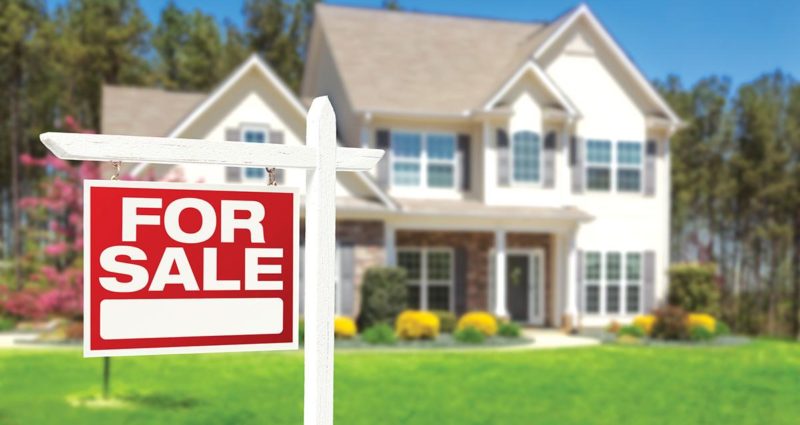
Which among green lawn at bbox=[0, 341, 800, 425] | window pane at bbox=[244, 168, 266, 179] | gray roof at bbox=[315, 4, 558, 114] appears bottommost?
green lawn at bbox=[0, 341, 800, 425]

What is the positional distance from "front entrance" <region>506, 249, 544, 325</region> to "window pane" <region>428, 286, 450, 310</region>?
1867mm

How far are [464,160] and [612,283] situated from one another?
5213 millimetres

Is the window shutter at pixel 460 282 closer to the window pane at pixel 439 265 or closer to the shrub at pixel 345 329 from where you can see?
the window pane at pixel 439 265

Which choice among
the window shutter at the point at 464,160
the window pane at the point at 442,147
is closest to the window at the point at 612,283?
the window shutter at the point at 464,160

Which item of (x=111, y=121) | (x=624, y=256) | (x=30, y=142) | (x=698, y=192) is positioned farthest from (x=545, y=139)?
(x=30, y=142)

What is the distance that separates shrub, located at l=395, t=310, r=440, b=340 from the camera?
19.3 m

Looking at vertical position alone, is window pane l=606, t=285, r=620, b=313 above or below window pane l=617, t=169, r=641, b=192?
below

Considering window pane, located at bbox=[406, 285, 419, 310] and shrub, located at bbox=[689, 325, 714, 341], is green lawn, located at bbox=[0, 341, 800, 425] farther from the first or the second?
window pane, located at bbox=[406, 285, 419, 310]

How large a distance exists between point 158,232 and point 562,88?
850 inches

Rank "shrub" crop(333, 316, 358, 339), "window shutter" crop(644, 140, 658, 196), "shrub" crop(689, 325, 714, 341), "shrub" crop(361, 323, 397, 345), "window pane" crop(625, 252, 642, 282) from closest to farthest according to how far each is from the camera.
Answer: "shrub" crop(361, 323, 397, 345) < "shrub" crop(333, 316, 358, 339) < "shrub" crop(689, 325, 714, 341) < "window pane" crop(625, 252, 642, 282) < "window shutter" crop(644, 140, 658, 196)

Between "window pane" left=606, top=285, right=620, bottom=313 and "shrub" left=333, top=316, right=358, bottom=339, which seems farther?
"window pane" left=606, top=285, right=620, bottom=313

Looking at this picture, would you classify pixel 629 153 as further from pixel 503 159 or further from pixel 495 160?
pixel 495 160

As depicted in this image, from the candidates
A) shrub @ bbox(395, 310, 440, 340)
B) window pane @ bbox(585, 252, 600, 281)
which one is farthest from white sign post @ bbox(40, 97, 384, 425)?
window pane @ bbox(585, 252, 600, 281)

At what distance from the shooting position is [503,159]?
23078 mm
